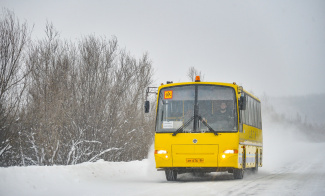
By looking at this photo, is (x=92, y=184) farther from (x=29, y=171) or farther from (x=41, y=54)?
(x=41, y=54)

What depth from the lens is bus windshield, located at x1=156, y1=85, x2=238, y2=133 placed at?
53.0ft

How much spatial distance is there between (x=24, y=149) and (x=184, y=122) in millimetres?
8953

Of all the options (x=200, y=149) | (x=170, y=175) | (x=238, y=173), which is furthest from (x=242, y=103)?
(x=170, y=175)

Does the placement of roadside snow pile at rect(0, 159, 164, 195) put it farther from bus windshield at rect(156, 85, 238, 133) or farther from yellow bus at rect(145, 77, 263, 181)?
bus windshield at rect(156, 85, 238, 133)

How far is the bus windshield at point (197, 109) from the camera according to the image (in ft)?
53.0

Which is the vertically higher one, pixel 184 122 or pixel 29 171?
pixel 184 122

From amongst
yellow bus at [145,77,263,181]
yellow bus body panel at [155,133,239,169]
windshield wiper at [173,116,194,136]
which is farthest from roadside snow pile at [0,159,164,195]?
windshield wiper at [173,116,194,136]

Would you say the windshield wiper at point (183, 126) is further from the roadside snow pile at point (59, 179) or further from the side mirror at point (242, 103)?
the roadside snow pile at point (59, 179)

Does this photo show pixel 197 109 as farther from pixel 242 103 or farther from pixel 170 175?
pixel 170 175

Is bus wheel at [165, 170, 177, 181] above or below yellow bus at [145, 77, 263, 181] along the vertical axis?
below

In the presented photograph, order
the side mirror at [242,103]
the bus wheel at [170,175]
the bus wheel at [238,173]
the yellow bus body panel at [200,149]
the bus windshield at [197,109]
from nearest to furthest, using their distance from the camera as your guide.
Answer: the yellow bus body panel at [200,149] < the bus windshield at [197,109] < the side mirror at [242,103] < the bus wheel at [238,173] < the bus wheel at [170,175]

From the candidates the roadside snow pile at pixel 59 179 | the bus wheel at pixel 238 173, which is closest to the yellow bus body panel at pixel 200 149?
the bus wheel at pixel 238 173

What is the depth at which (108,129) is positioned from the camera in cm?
2803

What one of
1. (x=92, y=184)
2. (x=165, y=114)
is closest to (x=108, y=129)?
(x=165, y=114)
